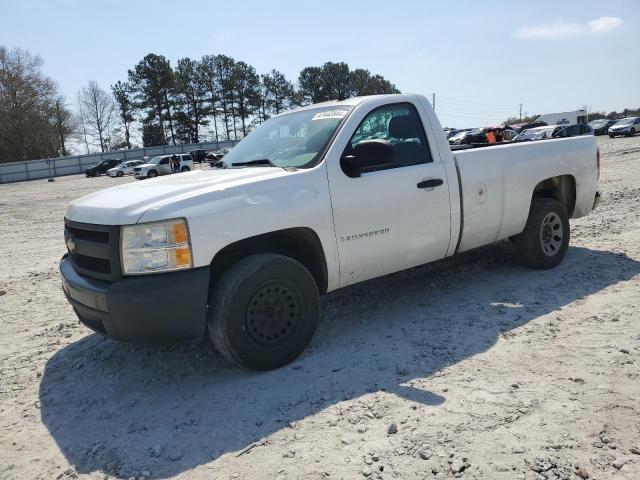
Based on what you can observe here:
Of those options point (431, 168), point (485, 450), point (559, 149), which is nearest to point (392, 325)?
point (431, 168)

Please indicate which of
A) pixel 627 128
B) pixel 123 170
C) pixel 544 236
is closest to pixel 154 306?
pixel 544 236

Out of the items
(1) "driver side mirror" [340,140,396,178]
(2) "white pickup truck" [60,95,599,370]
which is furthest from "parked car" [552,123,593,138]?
(1) "driver side mirror" [340,140,396,178]

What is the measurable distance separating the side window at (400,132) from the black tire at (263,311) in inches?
50.5

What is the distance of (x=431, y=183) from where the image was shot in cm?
450

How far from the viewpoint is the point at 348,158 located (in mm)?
4027

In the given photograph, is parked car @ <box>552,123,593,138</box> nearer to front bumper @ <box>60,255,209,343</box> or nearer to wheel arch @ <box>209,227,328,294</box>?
wheel arch @ <box>209,227,328,294</box>

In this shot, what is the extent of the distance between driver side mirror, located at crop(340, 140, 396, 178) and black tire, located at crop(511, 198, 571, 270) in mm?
2422

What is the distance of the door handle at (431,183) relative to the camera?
14.6ft

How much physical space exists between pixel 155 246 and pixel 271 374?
4.07 ft

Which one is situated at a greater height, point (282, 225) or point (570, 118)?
point (570, 118)

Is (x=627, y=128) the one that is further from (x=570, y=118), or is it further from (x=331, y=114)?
(x=331, y=114)

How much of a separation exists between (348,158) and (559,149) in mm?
3094

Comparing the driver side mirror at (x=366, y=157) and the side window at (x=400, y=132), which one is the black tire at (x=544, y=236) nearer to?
the side window at (x=400, y=132)

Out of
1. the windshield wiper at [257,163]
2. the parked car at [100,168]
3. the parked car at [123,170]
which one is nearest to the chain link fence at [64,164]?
the parked car at [100,168]
